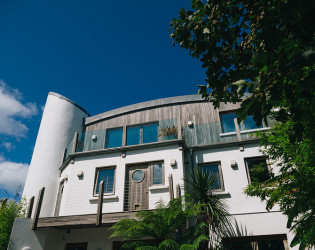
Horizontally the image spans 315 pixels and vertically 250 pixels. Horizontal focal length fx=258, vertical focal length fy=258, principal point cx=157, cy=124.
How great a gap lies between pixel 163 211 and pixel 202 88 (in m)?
5.35

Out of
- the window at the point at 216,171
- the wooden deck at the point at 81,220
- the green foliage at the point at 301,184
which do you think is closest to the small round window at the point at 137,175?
the wooden deck at the point at 81,220

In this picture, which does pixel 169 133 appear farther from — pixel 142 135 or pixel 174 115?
pixel 174 115

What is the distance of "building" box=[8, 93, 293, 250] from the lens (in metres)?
9.98

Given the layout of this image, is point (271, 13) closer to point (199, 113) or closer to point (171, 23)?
point (171, 23)

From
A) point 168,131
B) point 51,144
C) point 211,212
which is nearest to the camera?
point 211,212

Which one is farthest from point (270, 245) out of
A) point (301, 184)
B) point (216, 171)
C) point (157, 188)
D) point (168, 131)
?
point (168, 131)

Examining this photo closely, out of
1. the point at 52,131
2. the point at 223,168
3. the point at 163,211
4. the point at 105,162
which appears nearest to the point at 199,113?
the point at 223,168

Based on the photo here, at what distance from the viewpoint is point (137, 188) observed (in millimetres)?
11508

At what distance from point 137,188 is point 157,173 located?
43.8 inches

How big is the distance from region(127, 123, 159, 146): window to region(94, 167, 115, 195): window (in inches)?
64.4

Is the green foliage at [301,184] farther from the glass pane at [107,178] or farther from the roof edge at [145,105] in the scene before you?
the roof edge at [145,105]

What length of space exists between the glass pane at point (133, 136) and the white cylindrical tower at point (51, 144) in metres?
4.44

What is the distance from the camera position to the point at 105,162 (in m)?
12.5

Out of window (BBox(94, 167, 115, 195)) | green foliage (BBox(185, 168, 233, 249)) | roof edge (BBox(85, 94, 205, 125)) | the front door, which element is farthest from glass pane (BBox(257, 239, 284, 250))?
roof edge (BBox(85, 94, 205, 125))
